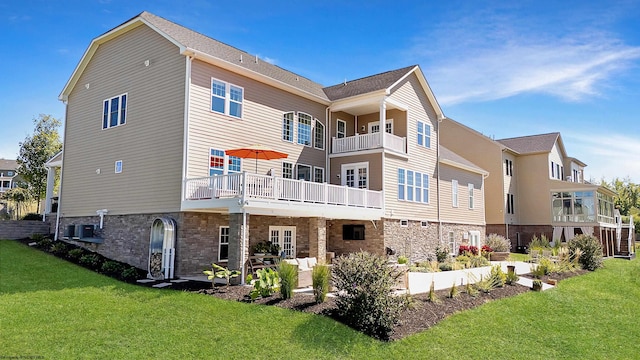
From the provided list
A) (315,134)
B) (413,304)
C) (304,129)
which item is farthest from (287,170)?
(413,304)

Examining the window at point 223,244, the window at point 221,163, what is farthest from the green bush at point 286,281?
the window at point 221,163

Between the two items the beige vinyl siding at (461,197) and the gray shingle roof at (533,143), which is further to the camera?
the gray shingle roof at (533,143)

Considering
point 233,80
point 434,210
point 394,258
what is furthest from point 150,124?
point 434,210

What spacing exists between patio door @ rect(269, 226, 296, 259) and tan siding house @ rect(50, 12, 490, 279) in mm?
60

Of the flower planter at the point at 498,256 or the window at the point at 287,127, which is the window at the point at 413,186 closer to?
the flower planter at the point at 498,256

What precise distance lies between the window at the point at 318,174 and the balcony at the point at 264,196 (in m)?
3.35

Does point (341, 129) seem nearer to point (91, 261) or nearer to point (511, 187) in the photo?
point (91, 261)

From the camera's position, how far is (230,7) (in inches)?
590

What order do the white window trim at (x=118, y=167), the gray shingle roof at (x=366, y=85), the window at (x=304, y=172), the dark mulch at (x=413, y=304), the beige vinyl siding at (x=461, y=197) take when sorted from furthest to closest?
the beige vinyl siding at (x=461, y=197)
the gray shingle roof at (x=366, y=85)
the window at (x=304, y=172)
the white window trim at (x=118, y=167)
the dark mulch at (x=413, y=304)

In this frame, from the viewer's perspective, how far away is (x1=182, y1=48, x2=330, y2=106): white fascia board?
16125 mm

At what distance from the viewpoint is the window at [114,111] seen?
18.6 m

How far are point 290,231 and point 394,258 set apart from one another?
4.89m

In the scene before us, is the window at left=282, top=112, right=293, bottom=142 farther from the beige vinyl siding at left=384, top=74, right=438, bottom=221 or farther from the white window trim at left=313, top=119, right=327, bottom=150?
the beige vinyl siding at left=384, top=74, right=438, bottom=221

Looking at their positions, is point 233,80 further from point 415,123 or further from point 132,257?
point 415,123
